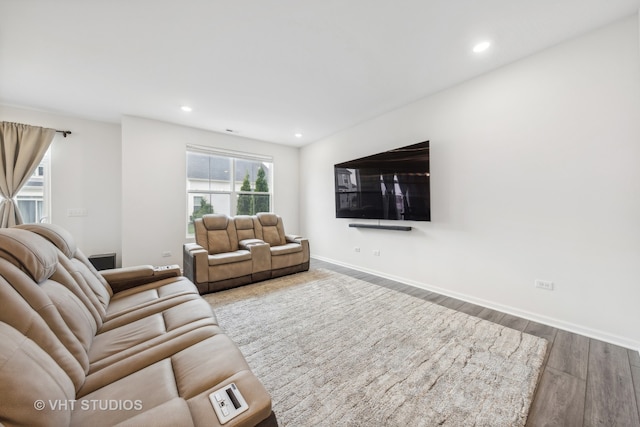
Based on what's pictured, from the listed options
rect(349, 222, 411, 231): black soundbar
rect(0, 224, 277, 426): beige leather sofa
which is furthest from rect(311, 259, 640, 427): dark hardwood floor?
rect(0, 224, 277, 426): beige leather sofa

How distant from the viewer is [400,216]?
3426 millimetres

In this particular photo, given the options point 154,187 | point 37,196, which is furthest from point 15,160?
point 154,187

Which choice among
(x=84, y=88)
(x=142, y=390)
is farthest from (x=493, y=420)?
(x=84, y=88)

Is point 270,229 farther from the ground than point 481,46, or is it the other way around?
point 481,46

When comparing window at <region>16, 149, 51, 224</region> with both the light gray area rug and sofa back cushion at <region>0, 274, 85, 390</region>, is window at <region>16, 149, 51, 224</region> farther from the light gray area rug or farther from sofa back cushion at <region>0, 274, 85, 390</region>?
sofa back cushion at <region>0, 274, 85, 390</region>

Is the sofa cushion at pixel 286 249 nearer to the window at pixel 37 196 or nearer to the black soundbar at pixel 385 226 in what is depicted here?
the black soundbar at pixel 385 226

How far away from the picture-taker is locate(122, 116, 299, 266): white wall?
380 cm

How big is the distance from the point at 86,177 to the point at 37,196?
635mm

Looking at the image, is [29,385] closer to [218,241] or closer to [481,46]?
[218,241]

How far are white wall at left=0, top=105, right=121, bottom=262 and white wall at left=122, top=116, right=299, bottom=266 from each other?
26.6 inches

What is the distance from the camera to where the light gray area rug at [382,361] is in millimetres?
1330

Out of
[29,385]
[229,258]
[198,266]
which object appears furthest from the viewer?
[229,258]

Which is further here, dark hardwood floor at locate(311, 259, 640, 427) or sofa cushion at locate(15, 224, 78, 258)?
sofa cushion at locate(15, 224, 78, 258)

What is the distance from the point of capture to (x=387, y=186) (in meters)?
3.59
